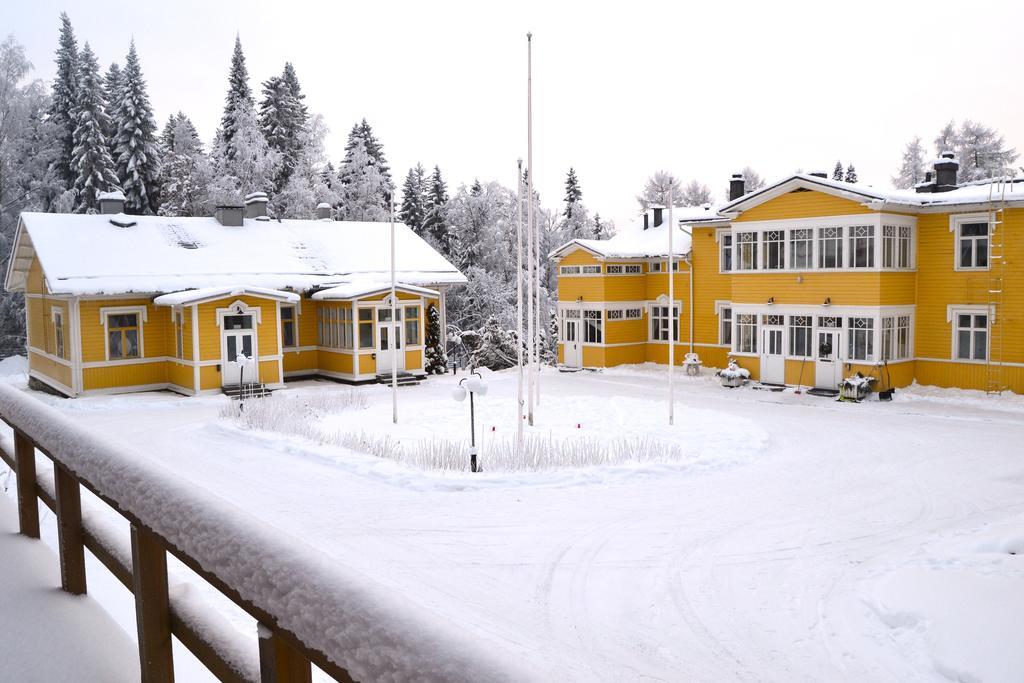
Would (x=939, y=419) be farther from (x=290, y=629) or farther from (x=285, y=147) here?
(x=285, y=147)

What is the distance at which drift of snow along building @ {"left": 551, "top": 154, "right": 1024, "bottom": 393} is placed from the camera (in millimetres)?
24641

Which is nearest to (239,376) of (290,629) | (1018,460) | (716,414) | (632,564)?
(716,414)

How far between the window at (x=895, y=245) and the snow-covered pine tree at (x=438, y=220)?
2640cm

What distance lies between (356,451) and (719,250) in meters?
19.5

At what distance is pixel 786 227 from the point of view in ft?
90.3

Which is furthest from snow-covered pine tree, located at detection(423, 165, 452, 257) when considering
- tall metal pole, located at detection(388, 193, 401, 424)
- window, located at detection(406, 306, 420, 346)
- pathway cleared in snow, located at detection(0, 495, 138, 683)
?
pathway cleared in snow, located at detection(0, 495, 138, 683)

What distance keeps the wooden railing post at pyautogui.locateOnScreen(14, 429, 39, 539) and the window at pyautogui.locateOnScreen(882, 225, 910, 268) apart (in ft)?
83.4

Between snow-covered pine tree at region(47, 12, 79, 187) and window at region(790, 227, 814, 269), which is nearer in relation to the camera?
window at region(790, 227, 814, 269)

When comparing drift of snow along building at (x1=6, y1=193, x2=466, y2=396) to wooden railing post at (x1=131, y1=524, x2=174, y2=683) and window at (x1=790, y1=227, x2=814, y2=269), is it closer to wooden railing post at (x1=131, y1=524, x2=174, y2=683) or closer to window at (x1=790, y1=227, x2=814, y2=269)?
window at (x1=790, y1=227, x2=814, y2=269)

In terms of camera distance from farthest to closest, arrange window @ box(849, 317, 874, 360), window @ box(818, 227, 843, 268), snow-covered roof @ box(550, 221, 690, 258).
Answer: snow-covered roof @ box(550, 221, 690, 258) < window @ box(818, 227, 843, 268) < window @ box(849, 317, 874, 360)

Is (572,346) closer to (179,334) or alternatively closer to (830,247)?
(830,247)

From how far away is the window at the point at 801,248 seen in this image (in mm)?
26969

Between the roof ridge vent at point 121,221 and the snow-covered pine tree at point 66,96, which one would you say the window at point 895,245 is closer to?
the roof ridge vent at point 121,221

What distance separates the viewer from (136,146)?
47.7m
